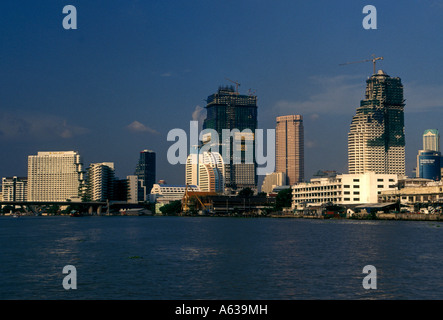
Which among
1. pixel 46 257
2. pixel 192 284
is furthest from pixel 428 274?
pixel 46 257

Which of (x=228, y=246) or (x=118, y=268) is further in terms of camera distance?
(x=228, y=246)

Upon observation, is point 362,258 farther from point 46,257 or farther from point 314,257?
point 46,257

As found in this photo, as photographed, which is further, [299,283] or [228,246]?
[228,246]

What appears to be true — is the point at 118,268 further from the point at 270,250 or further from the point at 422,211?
the point at 422,211

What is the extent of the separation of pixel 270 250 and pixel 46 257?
2964 centimetres

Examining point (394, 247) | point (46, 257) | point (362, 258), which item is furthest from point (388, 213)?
point (46, 257)

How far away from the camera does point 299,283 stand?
144 feet

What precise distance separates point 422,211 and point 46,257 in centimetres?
15840

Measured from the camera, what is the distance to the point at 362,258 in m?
62.0
